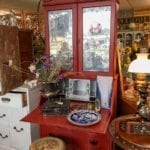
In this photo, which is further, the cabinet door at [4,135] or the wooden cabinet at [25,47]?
the wooden cabinet at [25,47]

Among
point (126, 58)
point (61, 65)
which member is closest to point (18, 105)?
point (61, 65)

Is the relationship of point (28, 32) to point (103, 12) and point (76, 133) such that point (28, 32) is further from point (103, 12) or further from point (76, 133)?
point (76, 133)

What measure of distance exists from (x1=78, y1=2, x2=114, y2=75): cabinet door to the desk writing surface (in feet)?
1.35

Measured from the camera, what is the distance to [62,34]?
6.07ft

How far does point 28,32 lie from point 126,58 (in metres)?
1.31

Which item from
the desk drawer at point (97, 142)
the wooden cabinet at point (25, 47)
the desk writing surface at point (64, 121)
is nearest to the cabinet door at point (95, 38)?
the desk writing surface at point (64, 121)

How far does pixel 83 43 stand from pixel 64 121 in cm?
71

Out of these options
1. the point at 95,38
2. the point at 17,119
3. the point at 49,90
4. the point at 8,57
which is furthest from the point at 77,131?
the point at 8,57

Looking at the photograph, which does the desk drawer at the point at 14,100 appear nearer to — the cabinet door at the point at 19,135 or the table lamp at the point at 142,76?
the cabinet door at the point at 19,135

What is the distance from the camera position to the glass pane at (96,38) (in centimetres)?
170

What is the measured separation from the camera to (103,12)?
66.4 inches

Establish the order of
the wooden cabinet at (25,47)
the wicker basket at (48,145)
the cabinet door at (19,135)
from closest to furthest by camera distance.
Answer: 1. the wicker basket at (48,145)
2. the cabinet door at (19,135)
3. the wooden cabinet at (25,47)

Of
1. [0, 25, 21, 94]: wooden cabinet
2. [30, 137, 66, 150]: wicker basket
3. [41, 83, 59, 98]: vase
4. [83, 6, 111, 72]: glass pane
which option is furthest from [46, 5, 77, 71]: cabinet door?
[30, 137, 66, 150]: wicker basket

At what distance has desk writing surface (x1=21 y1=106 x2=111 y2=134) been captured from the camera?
143 centimetres
